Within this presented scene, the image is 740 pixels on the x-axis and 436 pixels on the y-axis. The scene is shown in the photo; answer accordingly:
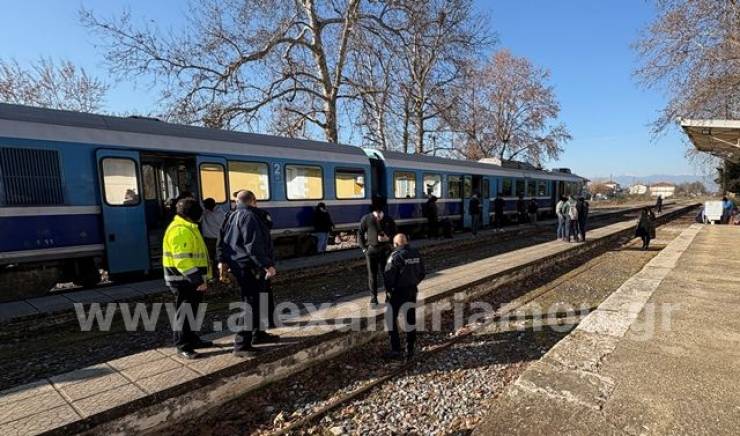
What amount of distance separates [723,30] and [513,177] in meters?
9.96

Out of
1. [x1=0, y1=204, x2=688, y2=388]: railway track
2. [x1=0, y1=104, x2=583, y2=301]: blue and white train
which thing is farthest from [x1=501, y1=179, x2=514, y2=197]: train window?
[x1=0, y1=204, x2=688, y2=388]: railway track

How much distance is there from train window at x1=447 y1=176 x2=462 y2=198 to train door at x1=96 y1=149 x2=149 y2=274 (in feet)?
38.6

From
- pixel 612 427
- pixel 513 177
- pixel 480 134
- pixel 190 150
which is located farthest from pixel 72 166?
pixel 480 134

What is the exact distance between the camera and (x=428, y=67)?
1060 inches

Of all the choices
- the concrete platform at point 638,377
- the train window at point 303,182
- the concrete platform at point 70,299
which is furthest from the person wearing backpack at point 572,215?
the concrete platform at point 70,299

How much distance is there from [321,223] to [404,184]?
4.63m

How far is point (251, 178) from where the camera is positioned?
30.7 feet

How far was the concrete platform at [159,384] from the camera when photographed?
9.71 feet

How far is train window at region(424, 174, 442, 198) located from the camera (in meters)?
15.0

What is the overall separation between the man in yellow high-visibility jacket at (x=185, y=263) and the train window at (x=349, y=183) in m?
7.75

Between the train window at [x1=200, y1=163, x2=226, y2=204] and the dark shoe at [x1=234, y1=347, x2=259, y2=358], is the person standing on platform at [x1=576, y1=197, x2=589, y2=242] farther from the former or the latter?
the dark shoe at [x1=234, y1=347, x2=259, y2=358]

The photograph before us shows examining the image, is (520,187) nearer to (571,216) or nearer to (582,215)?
(582,215)

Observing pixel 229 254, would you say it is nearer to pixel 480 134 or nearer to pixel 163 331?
pixel 163 331

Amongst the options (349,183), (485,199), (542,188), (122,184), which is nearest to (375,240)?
(122,184)
